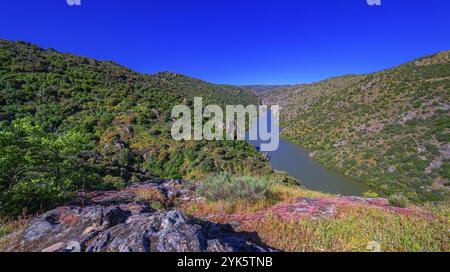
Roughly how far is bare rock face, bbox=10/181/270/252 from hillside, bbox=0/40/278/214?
2.30m

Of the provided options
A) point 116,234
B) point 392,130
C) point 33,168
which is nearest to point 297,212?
point 116,234

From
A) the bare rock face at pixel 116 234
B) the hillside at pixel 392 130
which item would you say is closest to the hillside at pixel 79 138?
the bare rock face at pixel 116 234

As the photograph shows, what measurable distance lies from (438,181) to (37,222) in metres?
→ 30.7

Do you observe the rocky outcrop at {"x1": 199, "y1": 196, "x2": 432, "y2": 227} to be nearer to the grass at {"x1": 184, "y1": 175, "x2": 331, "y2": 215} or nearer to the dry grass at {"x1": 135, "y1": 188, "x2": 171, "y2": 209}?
the grass at {"x1": 184, "y1": 175, "x2": 331, "y2": 215}

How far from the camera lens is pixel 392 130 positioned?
1399 inches

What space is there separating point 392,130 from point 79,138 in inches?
1528

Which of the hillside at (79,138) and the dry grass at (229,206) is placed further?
the dry grass at (229,206)

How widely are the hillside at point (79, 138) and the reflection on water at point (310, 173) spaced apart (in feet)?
24.4

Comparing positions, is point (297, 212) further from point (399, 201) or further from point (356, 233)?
point (399, 201)

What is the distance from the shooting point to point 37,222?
4.14 m

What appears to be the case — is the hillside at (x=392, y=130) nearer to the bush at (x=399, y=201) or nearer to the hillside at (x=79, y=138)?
the hillside at (x=79, y=138)

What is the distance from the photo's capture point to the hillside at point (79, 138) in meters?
6.34

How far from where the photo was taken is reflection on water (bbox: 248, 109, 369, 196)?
27.6m

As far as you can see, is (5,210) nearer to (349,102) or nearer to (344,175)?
(344,175)
